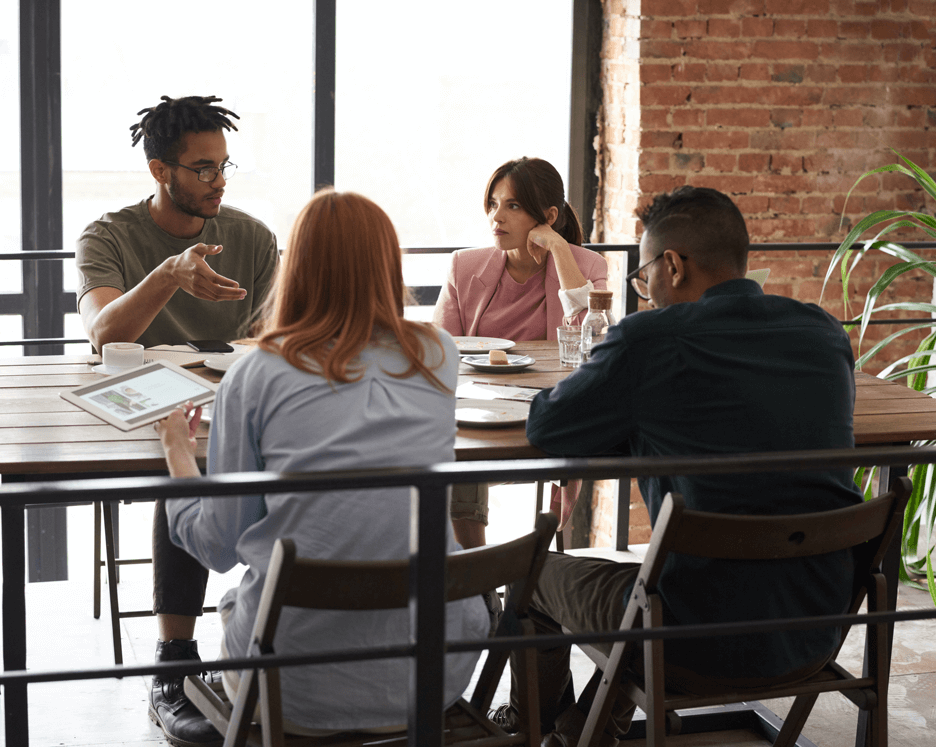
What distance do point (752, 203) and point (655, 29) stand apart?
731 mm

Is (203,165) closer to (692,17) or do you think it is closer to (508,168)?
(508,168)

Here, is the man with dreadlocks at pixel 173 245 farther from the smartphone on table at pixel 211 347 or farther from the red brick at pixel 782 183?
the red brick at pixel 782 183

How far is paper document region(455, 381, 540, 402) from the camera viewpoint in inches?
86.6

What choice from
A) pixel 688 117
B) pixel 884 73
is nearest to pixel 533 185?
pixel 688 117

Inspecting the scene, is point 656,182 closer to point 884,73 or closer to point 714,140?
point 714,140

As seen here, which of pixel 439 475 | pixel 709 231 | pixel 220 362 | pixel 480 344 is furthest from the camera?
pixel 480 344

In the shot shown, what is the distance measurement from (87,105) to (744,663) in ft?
11.0

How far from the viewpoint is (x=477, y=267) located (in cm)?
308

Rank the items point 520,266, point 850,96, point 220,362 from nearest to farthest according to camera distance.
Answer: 1. point 220,362
2. point 520,266
3. point 850,96

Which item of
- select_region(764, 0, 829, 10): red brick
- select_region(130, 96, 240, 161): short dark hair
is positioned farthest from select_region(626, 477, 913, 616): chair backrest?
select_region(764, 0, 829, 10): red brick

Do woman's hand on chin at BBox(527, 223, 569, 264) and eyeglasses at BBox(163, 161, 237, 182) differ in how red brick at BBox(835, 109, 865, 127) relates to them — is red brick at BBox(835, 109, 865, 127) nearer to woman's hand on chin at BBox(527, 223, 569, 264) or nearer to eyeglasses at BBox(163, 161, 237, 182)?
woman's hand on chin at BBox(527, 223, 569, 264)

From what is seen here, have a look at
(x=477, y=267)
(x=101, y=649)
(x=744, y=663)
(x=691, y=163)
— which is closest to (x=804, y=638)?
(x=744, y=663)

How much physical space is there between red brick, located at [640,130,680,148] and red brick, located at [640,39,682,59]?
0.27m

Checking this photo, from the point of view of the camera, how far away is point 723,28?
3.89 meters
